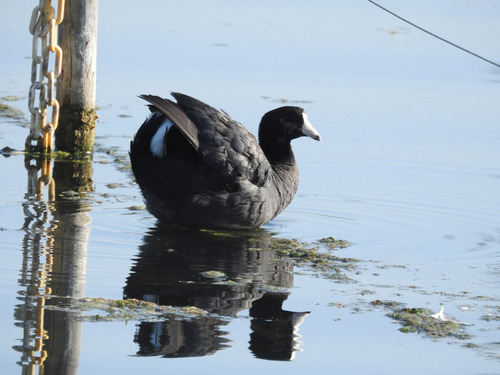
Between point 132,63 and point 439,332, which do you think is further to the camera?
point 132,63

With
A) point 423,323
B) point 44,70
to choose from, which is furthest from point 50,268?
point 44,70

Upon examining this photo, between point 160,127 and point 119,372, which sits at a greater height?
point 160,127

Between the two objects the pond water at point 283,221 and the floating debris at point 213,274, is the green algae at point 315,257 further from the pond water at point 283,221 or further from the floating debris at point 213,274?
the floating debris at point 213,274

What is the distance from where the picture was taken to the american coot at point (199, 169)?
629 cm

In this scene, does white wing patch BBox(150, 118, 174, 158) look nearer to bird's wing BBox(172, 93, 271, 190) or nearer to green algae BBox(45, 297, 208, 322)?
bird's wing BBox(172, 93, 271, 190)

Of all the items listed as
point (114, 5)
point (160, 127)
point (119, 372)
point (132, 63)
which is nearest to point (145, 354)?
point (119, 372)

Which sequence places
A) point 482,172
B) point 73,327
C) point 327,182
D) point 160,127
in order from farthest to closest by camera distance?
point 482,172 < point 327,182 < point 160,127 < point 73,327

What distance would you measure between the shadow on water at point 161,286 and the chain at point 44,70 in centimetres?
87

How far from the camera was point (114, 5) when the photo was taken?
14555 millimetres

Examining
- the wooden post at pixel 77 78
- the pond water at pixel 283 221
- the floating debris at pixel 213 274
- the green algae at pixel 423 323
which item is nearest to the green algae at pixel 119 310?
the pond water at pixel 283 221

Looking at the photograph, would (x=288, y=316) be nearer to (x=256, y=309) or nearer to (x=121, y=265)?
(x=256, y=309)

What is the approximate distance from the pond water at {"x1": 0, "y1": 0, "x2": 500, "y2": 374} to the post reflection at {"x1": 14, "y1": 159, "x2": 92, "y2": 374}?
1 cm

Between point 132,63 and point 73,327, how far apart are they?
757cm

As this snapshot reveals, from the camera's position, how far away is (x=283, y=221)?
7090 millimetres
